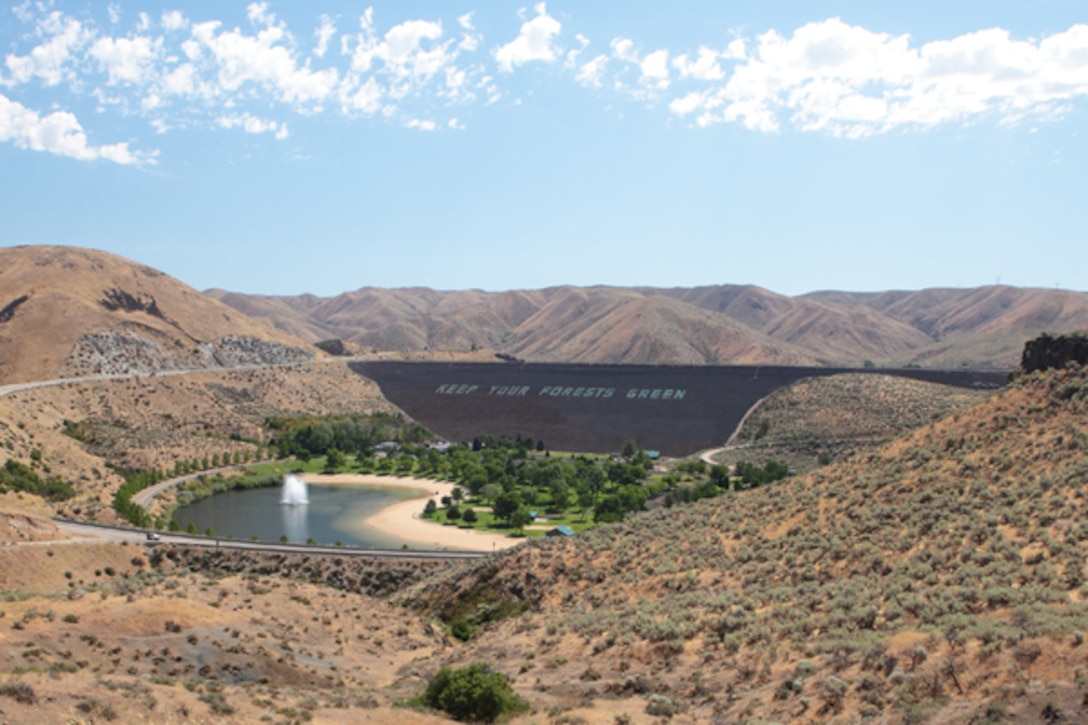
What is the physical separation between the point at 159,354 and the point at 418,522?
58870mm

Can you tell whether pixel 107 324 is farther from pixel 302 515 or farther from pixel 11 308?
pixel 302 515

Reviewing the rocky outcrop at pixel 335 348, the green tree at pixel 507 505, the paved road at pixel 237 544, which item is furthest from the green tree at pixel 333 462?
the rocky outcrop at pixel 335 348

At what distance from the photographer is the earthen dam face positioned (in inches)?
3398

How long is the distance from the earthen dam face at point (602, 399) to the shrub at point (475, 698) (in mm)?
66729

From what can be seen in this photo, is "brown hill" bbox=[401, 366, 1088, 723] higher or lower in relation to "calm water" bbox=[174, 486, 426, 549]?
higher

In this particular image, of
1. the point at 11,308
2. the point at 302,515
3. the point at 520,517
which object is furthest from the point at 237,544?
the point at 11,308

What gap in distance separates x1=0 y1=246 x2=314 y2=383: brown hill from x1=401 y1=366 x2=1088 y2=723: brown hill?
7499 centimetres

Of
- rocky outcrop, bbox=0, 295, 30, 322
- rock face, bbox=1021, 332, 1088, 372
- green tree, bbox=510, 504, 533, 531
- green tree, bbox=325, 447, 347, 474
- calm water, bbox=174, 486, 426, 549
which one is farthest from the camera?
rocky outcrop, bbox=0, 295, 30, 322

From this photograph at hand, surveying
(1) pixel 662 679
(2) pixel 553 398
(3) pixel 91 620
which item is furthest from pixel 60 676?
(2) pixel 553 398

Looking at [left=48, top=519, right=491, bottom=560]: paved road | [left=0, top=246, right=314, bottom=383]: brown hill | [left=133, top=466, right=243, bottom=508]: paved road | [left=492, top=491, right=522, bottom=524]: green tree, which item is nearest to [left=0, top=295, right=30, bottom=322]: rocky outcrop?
[left=0, top=246, right=314, bottom=383]: brown hill

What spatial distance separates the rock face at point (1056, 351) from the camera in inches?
1341

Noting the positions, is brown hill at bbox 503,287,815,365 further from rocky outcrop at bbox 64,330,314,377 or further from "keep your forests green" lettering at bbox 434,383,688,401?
rocky outcrop at bbox 64,330,314,377

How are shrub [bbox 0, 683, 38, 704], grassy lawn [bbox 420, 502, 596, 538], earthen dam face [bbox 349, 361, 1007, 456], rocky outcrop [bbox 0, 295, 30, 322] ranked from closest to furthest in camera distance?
shrub [bbox 0, 683, 38, 704] < grassy lawn [bbox 420, 502, 596, 538] < earthen dam face [bbox 349, 361, 1007, 456] < rocky outcrop [bbox 0, 295, 30, 322]

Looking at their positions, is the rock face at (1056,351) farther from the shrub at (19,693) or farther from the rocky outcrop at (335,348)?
the rocky outcrop at (335,348)
